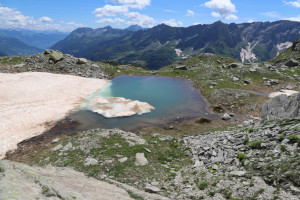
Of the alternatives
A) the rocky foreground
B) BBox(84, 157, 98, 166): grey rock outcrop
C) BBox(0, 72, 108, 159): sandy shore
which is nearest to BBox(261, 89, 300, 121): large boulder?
the rocky foreground

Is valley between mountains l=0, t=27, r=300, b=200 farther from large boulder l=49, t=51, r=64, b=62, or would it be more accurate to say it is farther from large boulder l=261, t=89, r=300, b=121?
large boulder l=49, t=51, r=64, b=62

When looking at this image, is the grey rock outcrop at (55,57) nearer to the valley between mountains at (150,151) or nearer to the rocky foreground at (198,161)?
the valley between mountains at (150,151)

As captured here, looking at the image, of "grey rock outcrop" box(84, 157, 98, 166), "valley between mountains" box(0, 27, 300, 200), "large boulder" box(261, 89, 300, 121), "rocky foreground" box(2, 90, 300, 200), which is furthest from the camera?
"large boulder" box(261, 89, 300, 121)

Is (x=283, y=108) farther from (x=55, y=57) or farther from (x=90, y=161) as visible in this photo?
(x=55, y=57)

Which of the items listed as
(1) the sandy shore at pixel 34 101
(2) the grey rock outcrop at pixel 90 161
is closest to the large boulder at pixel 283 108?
(2) the grey rock outcrop at pixel 90 161

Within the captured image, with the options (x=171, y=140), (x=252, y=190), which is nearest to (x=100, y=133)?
(x=171, y=140)

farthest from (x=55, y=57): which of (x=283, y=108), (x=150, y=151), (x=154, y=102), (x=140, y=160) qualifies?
(x=283, y=108)

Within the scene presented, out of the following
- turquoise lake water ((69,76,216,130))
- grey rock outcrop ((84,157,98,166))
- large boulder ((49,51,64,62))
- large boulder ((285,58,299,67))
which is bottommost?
grey rock outcrop ((84,157,98,166))
